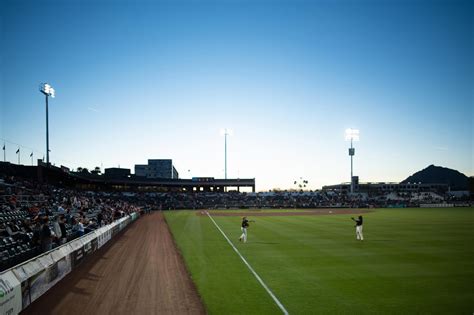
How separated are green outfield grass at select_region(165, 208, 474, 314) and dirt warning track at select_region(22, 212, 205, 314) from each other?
0.76 meters

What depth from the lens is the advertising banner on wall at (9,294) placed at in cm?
804

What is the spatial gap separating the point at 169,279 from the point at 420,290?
370 inches

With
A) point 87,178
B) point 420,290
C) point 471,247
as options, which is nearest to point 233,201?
point 87,178

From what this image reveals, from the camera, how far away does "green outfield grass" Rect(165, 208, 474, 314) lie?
9914mm

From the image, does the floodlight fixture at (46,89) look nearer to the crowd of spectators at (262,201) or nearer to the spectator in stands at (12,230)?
the spectator in stands at (12,230)

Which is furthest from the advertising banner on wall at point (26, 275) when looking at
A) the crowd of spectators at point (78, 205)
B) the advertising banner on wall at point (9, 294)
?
the crowd of spectators at point (78, 205)

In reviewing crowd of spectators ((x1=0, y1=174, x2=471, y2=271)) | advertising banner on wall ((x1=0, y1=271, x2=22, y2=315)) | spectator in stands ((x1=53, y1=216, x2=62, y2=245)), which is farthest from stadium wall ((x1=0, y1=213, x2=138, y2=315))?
crowd of spectators ((x1=0, y1=174, x2=471, y2=271))

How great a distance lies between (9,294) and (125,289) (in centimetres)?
417

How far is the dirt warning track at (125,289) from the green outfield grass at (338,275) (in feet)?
2.50

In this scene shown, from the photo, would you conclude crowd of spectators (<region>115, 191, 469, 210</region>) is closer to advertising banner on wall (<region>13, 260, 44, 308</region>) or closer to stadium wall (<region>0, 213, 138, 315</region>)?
stadium wall (<region>0, 213, 138, 315</region>)

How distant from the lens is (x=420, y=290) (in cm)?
1142

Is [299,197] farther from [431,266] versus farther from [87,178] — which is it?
[431,266]

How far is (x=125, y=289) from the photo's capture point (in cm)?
1195

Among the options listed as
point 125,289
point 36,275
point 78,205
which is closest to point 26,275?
point 36,275
